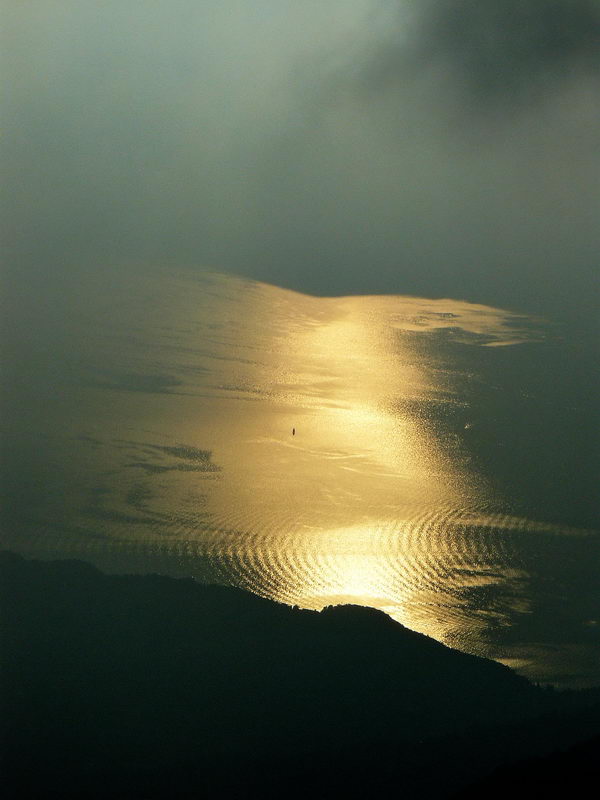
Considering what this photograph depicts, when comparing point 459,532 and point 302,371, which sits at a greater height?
point 302,371

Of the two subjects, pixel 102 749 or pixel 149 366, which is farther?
pixel 149 366

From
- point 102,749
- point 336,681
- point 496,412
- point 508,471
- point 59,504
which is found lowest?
point 102,749

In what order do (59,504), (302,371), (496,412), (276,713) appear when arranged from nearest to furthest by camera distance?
(276,713) → (59,504) → (496,412) → (302,371)

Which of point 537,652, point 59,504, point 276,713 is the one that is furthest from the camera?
point 59,504

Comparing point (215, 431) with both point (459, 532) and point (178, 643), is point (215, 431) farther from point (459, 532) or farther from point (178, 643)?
point (178, 643)

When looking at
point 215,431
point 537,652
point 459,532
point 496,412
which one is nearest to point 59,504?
point 215,431

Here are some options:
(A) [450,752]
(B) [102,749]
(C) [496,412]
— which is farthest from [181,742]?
(C) [496,412]
